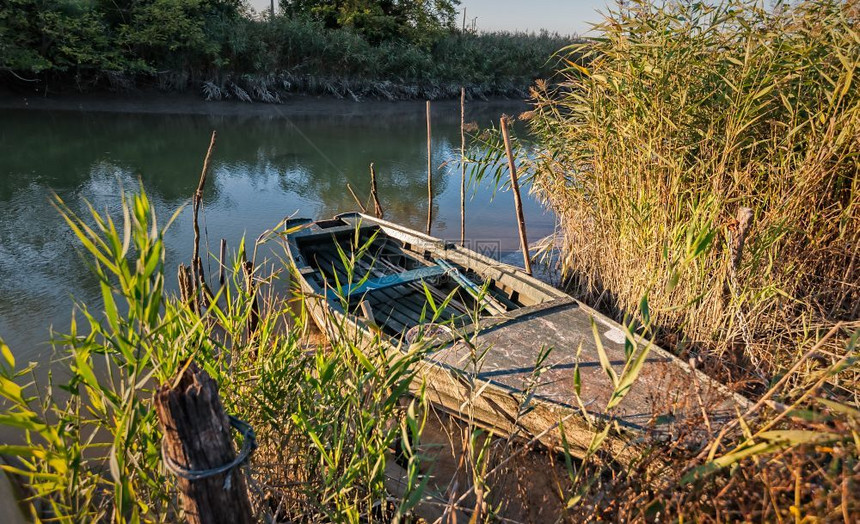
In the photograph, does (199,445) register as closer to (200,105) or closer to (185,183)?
(185,183)

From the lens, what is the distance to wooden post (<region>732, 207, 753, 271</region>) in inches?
116

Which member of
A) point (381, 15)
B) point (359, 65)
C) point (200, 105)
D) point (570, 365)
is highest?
point (381, 15)

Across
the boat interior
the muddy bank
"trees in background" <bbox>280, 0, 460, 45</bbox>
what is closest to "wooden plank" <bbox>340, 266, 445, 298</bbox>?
the boat interior

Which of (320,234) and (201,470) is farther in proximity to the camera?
(320,234)

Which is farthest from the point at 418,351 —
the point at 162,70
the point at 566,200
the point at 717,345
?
the point at 162,70

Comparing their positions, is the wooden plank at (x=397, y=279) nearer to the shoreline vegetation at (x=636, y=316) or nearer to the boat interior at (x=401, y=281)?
the boat interior at (x=401, y=281)

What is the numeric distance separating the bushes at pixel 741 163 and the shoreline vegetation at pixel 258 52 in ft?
18.2

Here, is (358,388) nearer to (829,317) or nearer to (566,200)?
(829,317)

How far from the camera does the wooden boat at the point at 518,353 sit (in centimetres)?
209

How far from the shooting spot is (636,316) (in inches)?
74.2

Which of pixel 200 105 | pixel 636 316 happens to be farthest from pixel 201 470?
pixel 200 105

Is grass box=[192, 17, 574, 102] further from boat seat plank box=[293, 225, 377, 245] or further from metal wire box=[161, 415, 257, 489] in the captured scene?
metal wire box=[161, 415, 257, 489]

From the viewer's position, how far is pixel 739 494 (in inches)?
61.3

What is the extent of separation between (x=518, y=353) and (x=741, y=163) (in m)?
2.33
